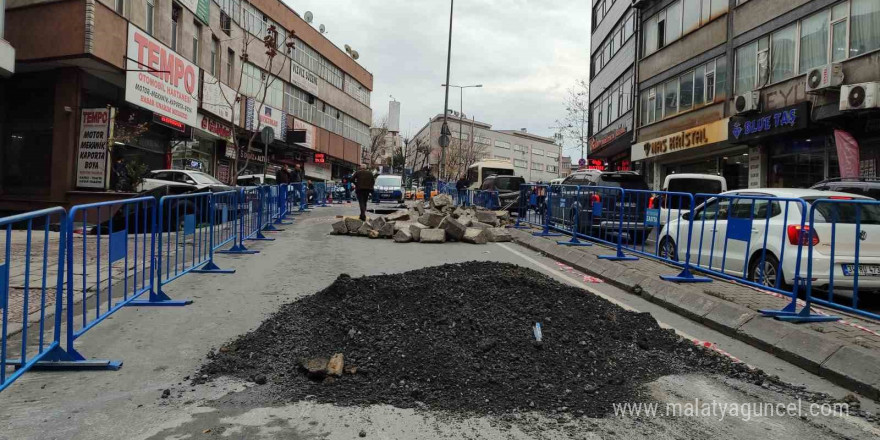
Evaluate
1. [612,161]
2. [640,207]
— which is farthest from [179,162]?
[612,161]

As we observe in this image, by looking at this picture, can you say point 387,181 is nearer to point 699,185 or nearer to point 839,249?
point 699,185

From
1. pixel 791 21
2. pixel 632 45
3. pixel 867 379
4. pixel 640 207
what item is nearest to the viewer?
pixel 867 379

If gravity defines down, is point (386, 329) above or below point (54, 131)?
below

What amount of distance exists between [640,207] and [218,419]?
7.92 meters

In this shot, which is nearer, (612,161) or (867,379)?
(867,379)

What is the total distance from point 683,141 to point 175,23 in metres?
21.1

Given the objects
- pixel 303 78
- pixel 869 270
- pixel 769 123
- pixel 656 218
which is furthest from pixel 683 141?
pixel 303 78

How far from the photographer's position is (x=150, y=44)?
19906 mm

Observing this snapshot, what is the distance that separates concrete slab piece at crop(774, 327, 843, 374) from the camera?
15.9 ft

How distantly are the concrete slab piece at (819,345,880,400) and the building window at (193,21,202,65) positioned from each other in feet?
86.6

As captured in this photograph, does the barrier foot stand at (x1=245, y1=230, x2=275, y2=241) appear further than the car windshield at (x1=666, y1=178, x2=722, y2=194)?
No

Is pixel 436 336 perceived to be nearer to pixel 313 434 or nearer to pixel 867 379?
pixel 313 434

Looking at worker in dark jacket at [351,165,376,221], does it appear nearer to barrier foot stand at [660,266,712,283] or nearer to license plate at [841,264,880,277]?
barrier foot stand at [660,266,712,283]

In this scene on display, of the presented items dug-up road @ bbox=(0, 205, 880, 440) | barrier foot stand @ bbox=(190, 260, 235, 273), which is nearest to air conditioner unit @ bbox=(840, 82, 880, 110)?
dug-up road @ bbox=(0, 205, 880, 440)
